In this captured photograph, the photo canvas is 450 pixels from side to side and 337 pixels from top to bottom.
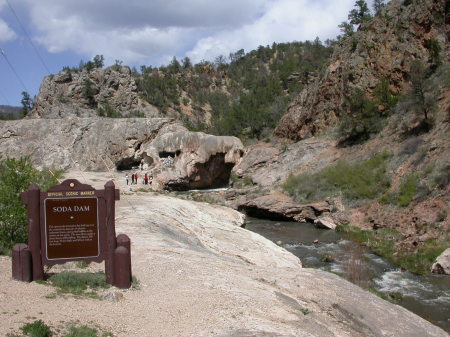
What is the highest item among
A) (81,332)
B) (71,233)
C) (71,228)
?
(71,228)

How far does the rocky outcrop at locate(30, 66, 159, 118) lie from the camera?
7206cm

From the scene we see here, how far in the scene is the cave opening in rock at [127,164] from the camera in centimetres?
5412

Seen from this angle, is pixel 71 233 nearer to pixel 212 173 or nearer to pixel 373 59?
pixel 212 173

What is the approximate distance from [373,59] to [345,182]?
16.5 m

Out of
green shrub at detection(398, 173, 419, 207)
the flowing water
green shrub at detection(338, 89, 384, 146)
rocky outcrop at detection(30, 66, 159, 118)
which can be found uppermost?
rocky outcrop at detection(30, 66, 159, 118)

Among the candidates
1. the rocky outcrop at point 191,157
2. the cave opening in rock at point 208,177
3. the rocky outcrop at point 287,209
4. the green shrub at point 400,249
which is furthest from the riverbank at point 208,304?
the cave opening in rock at point 208,177

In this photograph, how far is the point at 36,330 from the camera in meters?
7.34

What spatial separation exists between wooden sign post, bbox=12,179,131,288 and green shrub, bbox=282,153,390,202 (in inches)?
1017

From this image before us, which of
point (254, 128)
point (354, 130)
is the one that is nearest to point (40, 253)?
point (354, 130)

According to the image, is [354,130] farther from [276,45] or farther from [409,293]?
[276,45]

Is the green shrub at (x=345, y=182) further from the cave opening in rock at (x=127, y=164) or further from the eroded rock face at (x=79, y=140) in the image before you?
the eroded rock face at (x=79, y=140)

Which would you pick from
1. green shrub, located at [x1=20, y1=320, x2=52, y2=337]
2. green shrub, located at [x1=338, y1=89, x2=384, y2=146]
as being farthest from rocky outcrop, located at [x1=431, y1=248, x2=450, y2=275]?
green shrub, located at [x1=338, y1=89, x2=384, y2=146]

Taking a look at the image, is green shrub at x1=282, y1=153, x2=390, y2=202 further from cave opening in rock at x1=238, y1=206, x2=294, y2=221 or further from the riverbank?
the riverbank

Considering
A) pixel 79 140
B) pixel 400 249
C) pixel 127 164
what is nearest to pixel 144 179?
pixel 127 164
